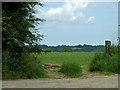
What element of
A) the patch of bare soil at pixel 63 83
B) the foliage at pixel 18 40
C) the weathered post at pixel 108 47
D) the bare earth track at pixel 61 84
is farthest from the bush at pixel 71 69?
the weathered post at pixel 108 47

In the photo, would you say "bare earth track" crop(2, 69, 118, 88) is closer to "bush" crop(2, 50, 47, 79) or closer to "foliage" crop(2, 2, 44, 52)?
"bush" crop(2, 50, 47, 79)

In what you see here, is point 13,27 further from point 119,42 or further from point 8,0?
point 119,42

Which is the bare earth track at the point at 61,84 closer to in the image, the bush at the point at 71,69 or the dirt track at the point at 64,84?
the dirt track at the point at 64,84

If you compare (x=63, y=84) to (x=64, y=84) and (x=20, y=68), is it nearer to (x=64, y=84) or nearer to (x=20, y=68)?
(x=64, y=84)

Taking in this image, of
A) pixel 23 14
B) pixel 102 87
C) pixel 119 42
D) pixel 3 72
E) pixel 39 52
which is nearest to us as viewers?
pixel 102 87

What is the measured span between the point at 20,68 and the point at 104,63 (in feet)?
18.0

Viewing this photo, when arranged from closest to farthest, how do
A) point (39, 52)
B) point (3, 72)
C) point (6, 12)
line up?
point (3, 72) → point (6, 12) → point (39, 52)

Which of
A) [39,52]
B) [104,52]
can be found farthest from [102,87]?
[104,52]

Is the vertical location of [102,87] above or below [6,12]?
below

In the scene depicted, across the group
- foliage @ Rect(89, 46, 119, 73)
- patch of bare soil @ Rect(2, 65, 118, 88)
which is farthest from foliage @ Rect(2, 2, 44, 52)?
foliage @ Rect(89, 46, 119, 73)

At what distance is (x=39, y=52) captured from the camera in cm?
1275

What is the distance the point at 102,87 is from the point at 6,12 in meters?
5.83

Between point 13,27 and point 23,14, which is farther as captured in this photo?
point 23,14

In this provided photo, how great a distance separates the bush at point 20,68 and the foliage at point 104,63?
4119 mm
